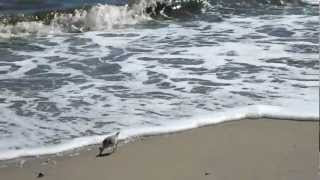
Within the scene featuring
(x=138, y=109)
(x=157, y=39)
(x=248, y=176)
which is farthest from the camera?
(x=157, y=39)

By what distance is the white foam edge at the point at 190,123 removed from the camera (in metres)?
4.38

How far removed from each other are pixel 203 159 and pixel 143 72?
2.39 metres

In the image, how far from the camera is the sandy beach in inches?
154

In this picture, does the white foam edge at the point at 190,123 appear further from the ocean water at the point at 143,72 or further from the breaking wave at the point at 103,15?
the breaking wave at the point at 103,15

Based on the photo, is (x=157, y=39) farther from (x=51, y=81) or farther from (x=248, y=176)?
(x=248, y=176)

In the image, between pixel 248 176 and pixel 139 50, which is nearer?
pixel 248 176

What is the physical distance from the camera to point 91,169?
13.3 feet

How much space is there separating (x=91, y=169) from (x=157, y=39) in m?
4.29

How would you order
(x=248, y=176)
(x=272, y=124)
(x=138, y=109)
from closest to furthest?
(x=248, y=176) → (x=272, y=124) → (x=138, y=109)

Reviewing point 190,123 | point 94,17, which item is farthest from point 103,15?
point 190,123

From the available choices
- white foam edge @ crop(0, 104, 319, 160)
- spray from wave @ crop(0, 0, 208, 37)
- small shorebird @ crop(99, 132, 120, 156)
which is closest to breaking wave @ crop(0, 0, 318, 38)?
spray from wave @ crop(0, 0, 208, 37)

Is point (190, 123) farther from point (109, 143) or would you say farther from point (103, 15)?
point (103, 15)

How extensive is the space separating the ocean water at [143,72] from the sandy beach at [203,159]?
19 cm

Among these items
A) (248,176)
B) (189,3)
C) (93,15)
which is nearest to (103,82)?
(248,176)
